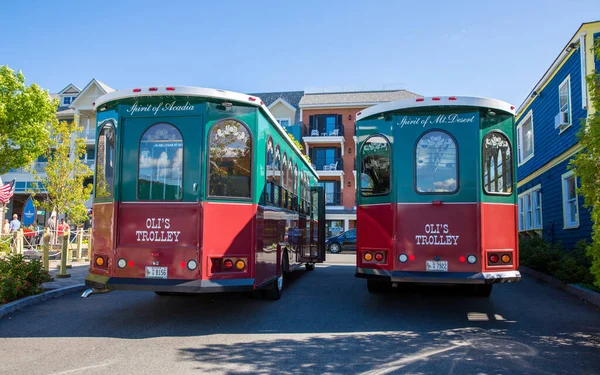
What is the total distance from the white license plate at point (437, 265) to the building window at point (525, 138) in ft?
47.9

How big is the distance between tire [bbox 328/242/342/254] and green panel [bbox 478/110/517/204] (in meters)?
18.1

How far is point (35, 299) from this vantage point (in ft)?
28.1

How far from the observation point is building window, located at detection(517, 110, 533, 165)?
20.2 metres

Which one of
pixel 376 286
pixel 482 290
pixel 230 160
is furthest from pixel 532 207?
pixel 230 160

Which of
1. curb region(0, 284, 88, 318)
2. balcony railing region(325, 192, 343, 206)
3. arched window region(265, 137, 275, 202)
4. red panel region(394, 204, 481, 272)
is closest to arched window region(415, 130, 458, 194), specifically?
red panel region(394, 204, 481, 272)

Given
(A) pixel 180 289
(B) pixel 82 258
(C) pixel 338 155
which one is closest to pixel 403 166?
(A) pixel 180 289

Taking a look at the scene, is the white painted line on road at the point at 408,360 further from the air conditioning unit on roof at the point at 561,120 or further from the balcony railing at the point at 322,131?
the balcony railing at the point at 322,131

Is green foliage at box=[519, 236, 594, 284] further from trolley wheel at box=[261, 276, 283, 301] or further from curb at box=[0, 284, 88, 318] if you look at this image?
curb at box=[0, 284, 88, 318]

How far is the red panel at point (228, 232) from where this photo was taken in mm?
6621

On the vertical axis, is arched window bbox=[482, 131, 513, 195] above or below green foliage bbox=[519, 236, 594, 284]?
above

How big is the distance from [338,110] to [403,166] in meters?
31.5

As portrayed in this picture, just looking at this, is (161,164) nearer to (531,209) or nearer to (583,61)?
(583,61)

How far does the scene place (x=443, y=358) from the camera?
5383mm

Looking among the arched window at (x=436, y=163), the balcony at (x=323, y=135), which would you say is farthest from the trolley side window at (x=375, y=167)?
the balcony at (x=323, y=135)
